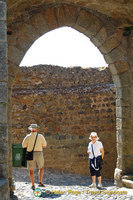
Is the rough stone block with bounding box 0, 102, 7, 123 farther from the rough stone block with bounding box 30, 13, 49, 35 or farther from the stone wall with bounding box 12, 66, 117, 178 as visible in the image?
the stone wall with bounding box 12, 66, 117, 178

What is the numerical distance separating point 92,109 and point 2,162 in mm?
7026

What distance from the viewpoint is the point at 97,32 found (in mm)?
5633

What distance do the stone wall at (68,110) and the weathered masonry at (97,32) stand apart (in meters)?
3.99

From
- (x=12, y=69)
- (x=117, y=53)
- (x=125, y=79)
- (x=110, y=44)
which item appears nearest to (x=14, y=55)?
(x=12, y=69)

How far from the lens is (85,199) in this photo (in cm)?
458

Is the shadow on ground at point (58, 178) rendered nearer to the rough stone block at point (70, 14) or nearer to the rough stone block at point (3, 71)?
the rough stone block at point (70, 14)

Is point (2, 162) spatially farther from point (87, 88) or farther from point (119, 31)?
point (87, 88)

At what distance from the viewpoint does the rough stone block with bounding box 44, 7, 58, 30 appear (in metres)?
5.20

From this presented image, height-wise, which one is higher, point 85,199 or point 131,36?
point 131,36

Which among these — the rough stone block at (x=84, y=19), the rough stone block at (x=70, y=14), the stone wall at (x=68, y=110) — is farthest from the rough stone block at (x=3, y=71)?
the stone wall at (x=68, y=110)

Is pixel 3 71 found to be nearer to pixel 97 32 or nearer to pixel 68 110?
pixel 97 32

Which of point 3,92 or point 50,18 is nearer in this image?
point 3,92

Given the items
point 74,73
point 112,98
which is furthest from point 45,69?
point 112,98

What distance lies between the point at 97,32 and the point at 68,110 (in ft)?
15.1
